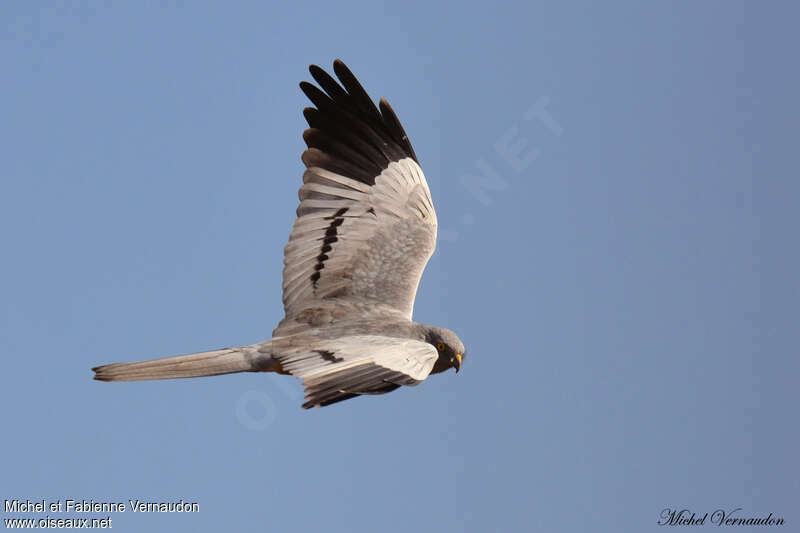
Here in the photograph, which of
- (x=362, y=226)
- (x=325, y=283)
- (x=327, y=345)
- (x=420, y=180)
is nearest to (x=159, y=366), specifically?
(x=327, y=345)

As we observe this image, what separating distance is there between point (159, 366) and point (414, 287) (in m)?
2.92

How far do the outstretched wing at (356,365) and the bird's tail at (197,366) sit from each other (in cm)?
24

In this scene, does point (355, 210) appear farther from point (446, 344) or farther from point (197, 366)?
point (197, 366)

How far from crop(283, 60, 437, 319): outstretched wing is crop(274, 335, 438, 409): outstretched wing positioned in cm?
146

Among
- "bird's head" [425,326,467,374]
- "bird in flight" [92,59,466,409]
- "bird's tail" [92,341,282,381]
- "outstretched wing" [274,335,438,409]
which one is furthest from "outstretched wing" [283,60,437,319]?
"outstretched wing" [274,335,438,409]

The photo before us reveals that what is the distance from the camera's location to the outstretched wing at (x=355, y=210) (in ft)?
36.0

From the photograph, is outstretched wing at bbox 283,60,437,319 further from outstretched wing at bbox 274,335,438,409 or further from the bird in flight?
outstretched wing at bbox 274,335,438,409

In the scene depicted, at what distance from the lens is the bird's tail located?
9352 millimetres

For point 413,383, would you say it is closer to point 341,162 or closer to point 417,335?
point 417,335

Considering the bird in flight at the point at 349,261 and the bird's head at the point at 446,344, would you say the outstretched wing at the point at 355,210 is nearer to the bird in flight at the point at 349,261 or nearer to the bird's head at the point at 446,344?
the bird in flight at the point at 349,261

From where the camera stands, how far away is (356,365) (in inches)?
334

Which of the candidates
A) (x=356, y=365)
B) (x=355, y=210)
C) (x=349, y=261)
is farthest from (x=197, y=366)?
(x=355, y=210)

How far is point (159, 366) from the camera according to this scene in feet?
30.8

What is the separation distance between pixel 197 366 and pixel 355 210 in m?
2.78
